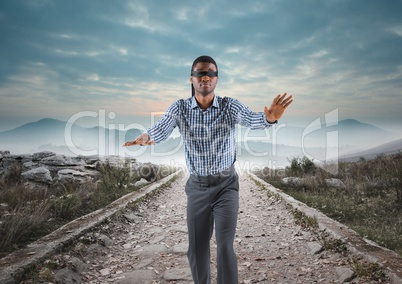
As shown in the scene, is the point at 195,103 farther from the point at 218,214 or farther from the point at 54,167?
the point at 54,167

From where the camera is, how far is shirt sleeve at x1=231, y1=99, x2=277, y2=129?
2975 millimetres

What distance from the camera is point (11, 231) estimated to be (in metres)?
4.56

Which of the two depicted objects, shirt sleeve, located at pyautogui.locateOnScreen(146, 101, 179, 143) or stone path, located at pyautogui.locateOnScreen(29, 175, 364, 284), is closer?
shirt sleeve, located at pyautogui.locateOnScreen(146, 101, 179, 143)

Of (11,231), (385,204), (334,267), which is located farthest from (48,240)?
(385,204)

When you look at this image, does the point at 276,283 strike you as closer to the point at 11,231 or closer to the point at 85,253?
the point at 85,253

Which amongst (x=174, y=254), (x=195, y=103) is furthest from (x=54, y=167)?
(x=195, y=103)

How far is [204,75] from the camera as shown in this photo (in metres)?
3.01

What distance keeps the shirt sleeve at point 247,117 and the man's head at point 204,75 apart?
0.94 feet

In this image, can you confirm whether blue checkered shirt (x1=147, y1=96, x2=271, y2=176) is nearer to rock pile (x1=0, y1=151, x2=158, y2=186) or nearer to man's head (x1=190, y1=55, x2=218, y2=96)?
man's head (x1=190, y1=55, x2=218, y2=96)

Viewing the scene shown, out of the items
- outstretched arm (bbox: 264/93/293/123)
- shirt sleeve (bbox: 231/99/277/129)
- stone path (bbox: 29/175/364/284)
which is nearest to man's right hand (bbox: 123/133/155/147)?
shirt sleeve (bbox: 231/99/277/129)

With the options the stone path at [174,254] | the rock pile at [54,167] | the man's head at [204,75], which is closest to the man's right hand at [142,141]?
the man's head at [204,75]

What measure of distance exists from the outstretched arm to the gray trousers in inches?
23.9

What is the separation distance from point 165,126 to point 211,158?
2.14 ft

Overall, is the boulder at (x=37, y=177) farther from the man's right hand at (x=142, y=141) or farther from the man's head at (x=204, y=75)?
the man's head at (x=204, y=75)
